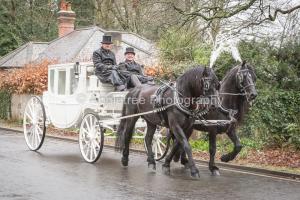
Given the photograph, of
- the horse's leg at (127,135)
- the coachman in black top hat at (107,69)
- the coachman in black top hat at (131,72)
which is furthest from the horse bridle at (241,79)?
the coachman in black top hat at (107,69)

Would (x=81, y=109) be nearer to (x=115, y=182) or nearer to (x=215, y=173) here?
(x=115, y=182)

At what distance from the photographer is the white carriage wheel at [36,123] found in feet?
46.9

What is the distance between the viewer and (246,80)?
1101 centimetres

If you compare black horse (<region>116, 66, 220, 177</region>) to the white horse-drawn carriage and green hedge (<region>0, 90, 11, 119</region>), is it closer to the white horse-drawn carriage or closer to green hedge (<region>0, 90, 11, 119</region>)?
the white horse-drawn carriage

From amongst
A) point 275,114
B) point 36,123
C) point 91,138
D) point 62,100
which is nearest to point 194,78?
point 91,138

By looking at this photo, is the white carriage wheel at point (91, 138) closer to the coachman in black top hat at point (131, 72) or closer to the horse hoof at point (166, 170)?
the coachman in black top hat at point (131, 72)

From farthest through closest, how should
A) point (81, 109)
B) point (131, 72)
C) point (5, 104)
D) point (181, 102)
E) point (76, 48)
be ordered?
point (76, 48) < point (5, 104) < point (81, 109) < point (131, 72) < point (181, 102)

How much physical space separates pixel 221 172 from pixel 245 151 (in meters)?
2.29

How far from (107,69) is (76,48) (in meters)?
15.8

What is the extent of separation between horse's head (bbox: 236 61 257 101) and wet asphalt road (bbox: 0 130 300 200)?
173 cm

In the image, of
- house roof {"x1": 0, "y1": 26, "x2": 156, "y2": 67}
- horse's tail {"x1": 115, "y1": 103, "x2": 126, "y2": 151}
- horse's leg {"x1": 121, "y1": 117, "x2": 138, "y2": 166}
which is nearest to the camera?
horse's leg {"x1": 121, "y1": 117, "x2": 138, "y2": 166}

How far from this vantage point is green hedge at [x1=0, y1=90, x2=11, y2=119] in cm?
2702

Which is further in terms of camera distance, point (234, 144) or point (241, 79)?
point (234, 144)

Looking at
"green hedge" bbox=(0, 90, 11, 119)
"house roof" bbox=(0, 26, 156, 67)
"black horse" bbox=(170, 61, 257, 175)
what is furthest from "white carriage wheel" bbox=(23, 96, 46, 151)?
"green hedge" bbox=(0, 90, 11, 119)
